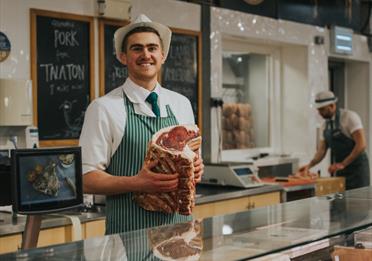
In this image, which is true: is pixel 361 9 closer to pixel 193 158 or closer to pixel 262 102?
pixel 262 102

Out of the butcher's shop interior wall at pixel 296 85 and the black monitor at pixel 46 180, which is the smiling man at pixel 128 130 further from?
the butcher's shop interior wall at pixel 296 85

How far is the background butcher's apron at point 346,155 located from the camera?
19.9 feet

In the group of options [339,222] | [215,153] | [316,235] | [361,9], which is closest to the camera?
[316,235]

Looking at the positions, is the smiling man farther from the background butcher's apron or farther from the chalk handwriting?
the background butcher's apron

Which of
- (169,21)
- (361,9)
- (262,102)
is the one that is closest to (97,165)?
(169,21)

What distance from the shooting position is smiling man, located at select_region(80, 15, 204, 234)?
7.51 feet

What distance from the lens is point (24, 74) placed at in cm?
399

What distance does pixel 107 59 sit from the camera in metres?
4.58

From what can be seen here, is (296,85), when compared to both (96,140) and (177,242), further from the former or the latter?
(177,242)

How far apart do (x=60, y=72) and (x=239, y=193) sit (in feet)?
4.92

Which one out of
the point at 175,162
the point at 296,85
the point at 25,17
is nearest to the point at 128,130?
the point at 175,162

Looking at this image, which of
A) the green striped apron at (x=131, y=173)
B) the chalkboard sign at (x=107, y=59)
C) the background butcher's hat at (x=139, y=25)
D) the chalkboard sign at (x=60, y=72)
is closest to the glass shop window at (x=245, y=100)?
the chalkboard sign at (x=107, y=59)

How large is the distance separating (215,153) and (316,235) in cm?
370

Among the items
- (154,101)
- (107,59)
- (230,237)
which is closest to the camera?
(230,237)
